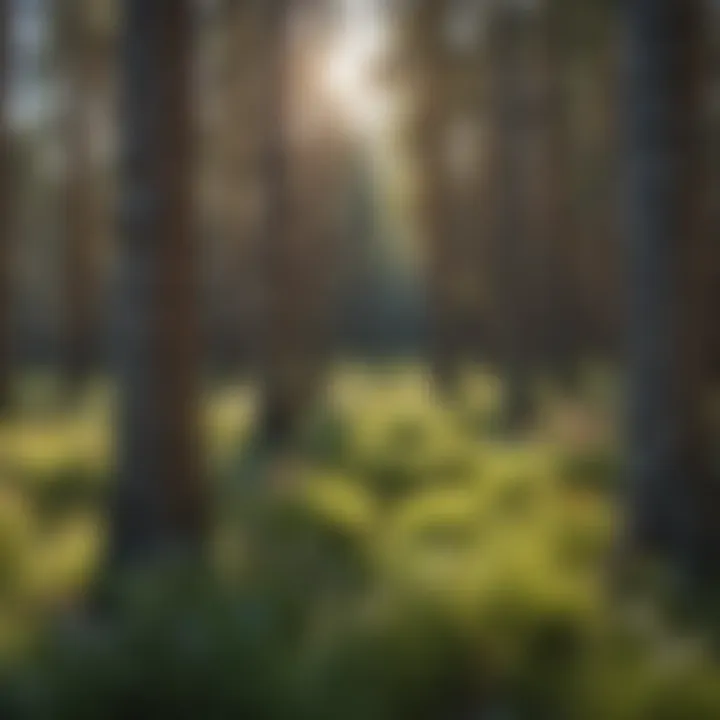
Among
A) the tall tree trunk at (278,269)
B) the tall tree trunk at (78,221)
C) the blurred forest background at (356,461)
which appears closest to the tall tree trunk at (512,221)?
the blurred forest background at (356,461)

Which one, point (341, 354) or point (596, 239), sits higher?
point (341, 354)

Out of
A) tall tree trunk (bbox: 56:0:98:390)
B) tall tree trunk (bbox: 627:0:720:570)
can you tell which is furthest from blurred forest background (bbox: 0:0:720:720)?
tall tree trunk (bbox: 56:0:98:390)

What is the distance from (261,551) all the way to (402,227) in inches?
1321

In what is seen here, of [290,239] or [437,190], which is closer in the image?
[290,239]

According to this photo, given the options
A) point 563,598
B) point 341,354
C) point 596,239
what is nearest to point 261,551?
point 563,598

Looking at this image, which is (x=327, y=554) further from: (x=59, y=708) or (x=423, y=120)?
(x=423, y=120)

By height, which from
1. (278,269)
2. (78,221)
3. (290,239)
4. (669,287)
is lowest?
(669,287)

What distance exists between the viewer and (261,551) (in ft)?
21.2

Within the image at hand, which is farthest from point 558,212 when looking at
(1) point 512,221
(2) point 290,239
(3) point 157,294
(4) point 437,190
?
(3) point 157,294

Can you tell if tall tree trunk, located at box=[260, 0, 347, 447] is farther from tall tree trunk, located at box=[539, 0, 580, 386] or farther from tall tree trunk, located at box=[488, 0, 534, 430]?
tall tree trunk, located at box=[539, 0, 580, 386]

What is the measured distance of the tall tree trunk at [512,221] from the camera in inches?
484

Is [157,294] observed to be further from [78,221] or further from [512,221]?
[78,221]

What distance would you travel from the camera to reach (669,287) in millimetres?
6164

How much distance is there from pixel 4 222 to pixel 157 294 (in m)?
7.57
